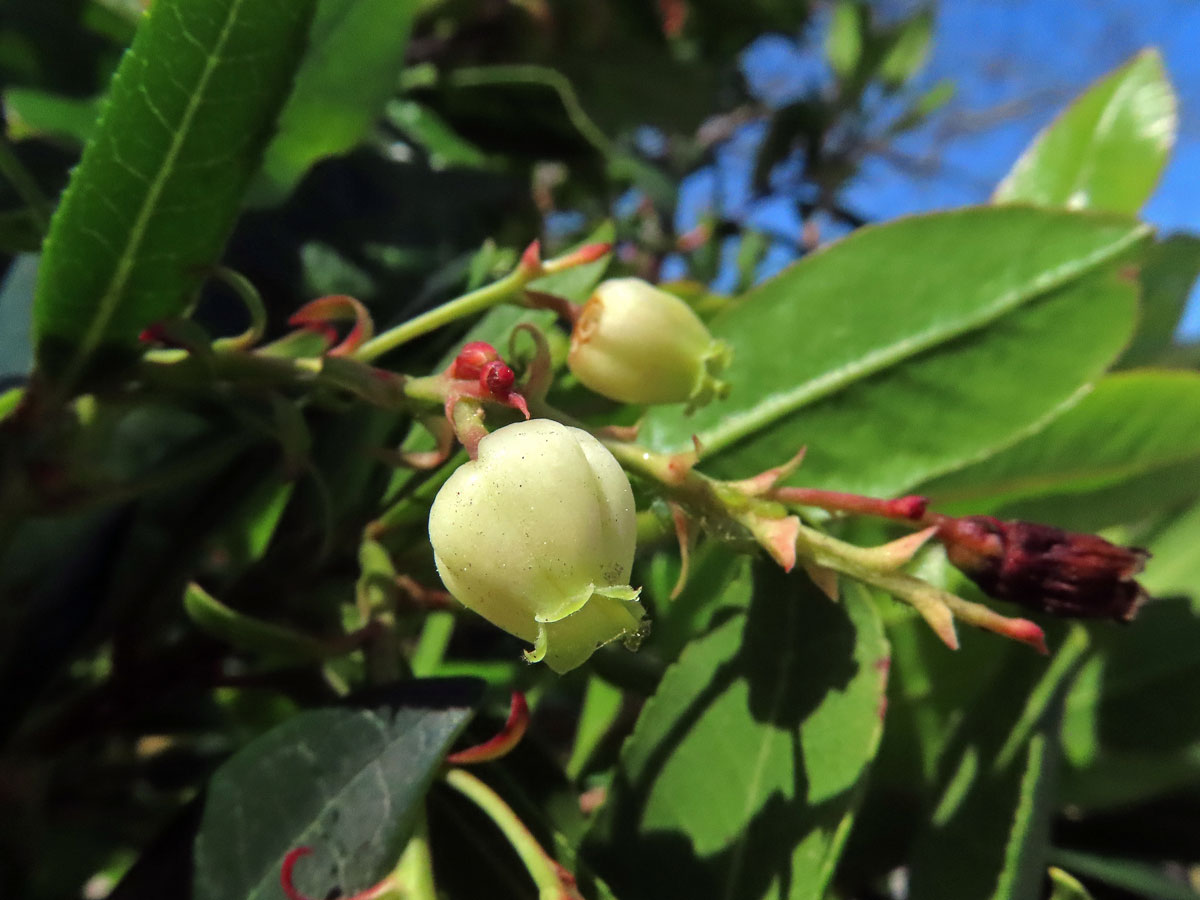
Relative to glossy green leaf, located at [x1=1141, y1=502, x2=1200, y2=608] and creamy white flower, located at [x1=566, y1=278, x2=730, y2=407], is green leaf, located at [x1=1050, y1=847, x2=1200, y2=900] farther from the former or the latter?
creamy white flower, located at [x1=566, y1=278, x2=730, y2=407]

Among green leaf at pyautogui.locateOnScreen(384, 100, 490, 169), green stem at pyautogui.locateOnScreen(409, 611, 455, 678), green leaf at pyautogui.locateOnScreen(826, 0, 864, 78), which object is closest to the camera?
green stem at pyautogui.locateOnScreen(409, 611, 455, 678)

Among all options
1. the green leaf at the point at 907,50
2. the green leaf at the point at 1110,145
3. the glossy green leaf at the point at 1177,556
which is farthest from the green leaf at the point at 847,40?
the glossy green leaf at the point at 1177,556

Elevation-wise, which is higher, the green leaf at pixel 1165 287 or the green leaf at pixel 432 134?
the green leaf at pixel 1165 287

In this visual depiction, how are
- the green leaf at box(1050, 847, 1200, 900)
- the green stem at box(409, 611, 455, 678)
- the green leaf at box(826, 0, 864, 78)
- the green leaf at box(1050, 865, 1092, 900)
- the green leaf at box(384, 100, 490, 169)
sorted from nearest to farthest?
the green leaf at box(1050, 865, 1092, 900) → the green leaf at box(1050, 847, 1200, 900) → the green stem at box(409, 611, 455, 678) → the green leaf at box(384, 100, 490, 169) → the green leaf at box(826, 0, 864, 78)

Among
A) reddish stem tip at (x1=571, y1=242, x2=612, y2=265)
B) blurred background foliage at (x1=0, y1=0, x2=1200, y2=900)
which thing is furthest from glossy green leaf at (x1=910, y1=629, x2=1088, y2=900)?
reddish stem tip at (x1=571, y1=242, x2=612, y2=265)

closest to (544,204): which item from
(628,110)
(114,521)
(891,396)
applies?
(628,110)

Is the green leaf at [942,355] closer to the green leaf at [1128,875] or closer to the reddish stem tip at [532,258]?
the reddish stem tip at [532,258]

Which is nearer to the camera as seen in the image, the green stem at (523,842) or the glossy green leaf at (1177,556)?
the green stem at (523,842)
